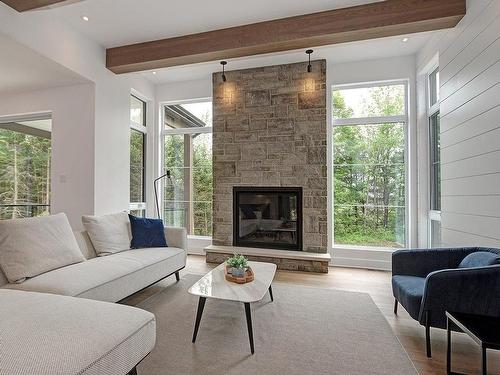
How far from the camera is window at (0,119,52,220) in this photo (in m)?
4.01

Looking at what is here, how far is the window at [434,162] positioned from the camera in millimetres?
3488

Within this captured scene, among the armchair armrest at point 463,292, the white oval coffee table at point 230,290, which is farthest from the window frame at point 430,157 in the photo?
the white oval coffee table at point 230,290

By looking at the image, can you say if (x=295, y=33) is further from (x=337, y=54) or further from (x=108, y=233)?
(x=108, y=233)

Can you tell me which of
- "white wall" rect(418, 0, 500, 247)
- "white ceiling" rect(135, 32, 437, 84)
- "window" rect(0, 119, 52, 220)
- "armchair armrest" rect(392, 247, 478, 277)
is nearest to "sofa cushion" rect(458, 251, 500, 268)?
"armchair armrest" rect(392, 247, 478, 277)

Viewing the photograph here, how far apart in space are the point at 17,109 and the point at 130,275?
11.5 feet

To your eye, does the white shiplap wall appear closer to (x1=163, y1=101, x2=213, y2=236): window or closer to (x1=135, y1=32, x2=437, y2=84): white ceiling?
(x1=135, y1=32, x2=437, y2=84): white ceiling

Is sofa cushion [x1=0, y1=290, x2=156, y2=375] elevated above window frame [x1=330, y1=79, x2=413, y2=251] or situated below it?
below

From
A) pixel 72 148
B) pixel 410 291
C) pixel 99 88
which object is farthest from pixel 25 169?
pixel 410 291

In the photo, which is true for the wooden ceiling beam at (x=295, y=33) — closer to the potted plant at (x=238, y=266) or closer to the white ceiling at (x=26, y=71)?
the white ceiling at (x=26, y=71)

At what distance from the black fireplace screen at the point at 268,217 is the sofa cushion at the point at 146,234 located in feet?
4.47

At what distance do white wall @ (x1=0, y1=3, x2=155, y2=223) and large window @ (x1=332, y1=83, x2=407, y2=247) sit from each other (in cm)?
332

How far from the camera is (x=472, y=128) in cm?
244

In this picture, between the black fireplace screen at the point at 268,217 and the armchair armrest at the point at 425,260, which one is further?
the black fireplace screen at the point at 268,217

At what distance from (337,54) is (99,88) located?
11.2ft
